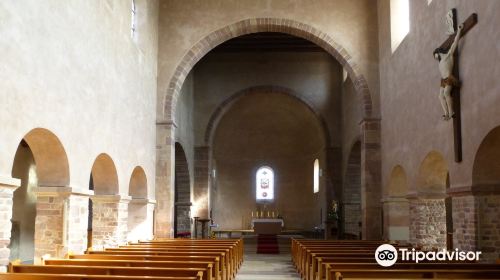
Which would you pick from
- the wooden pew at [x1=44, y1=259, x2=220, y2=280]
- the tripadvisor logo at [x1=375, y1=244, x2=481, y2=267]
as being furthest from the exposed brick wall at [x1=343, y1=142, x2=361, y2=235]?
the wooden pew at [x1=44, y1=259, x2=220, y2=280]

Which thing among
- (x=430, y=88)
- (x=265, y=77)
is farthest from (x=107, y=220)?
(x=265, y=77)

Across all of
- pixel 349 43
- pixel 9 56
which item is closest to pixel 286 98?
pixel 349 43

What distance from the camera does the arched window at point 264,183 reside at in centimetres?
2943

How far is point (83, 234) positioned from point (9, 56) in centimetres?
436

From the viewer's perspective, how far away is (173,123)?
55.3 ft

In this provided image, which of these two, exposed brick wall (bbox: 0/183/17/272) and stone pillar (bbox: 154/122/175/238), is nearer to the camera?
exposed brick wall (bbox: 0/183/17/272)

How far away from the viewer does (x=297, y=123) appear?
93.8 feet

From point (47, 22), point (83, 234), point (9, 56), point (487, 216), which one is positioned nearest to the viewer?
point (9, 56)

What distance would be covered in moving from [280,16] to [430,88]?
6.50 meters

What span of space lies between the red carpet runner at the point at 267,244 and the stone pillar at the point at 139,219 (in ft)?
17.4

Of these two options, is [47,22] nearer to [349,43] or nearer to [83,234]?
[83,234]

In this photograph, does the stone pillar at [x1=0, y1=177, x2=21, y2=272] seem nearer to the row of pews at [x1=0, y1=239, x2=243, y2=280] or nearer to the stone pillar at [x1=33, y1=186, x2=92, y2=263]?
the row of pews at [x1=0, y1=239, x2=243, y2=280]

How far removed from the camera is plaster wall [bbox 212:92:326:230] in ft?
93.1

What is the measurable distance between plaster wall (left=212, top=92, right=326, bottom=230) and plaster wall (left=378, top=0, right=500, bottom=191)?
1240 cm
